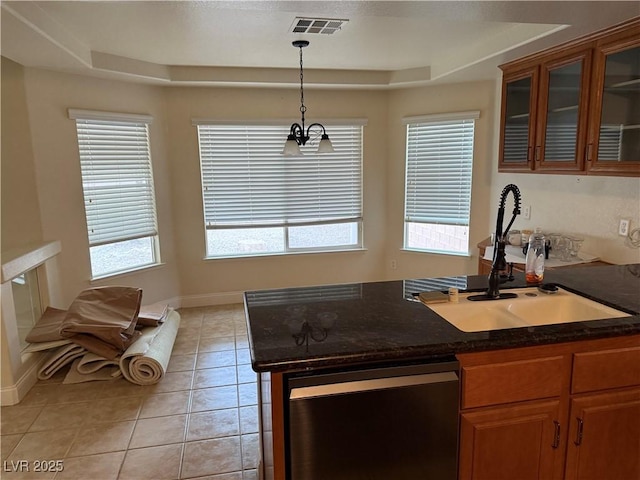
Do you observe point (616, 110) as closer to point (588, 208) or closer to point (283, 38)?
point (588, 208)

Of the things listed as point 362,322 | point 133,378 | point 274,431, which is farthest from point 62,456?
point 362,322

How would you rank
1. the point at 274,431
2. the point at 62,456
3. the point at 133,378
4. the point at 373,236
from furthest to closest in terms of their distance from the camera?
the point at 373,236
the point at 133,378
the point at 62,456
the point at 274,431

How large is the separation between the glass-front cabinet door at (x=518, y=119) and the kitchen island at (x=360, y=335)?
162 cm

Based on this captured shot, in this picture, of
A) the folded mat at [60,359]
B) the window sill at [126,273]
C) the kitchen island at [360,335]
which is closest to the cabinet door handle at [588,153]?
the kitchen island at [360,335]

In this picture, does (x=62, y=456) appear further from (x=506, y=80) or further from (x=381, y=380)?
(x=506, y=80)

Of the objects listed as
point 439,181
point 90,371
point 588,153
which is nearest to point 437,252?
point 439,181

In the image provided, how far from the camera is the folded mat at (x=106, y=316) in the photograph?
3.18m

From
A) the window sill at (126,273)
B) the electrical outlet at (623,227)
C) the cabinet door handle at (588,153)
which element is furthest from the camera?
the window sill at (126,273)

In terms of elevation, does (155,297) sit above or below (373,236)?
below

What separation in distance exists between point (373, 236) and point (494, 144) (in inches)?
68.9

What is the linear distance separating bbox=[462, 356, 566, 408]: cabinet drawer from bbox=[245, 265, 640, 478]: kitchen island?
0.18 feet

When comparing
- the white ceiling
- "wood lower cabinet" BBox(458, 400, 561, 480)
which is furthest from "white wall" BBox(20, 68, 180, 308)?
"wood lower cabinet" BBox(458, 400, 561, 480)

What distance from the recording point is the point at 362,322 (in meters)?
1.76

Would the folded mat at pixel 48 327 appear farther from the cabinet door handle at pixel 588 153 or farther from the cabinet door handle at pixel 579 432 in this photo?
the cabinet door handle at pixel 588 153
